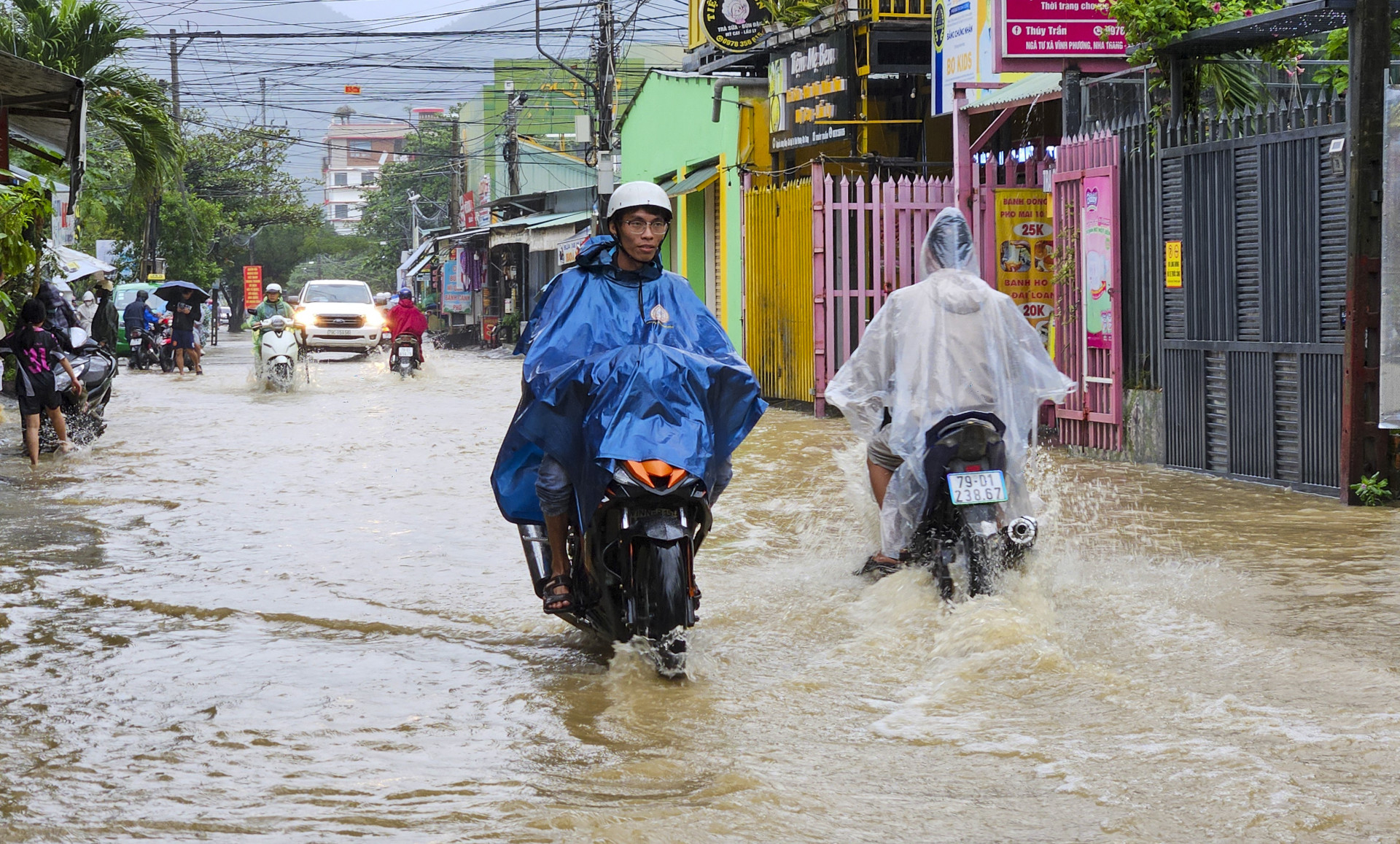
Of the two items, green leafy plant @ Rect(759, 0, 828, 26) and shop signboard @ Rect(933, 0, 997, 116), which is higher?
green leafy plant @ Rect(759, 0, 828, 26)

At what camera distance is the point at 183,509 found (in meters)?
10.3

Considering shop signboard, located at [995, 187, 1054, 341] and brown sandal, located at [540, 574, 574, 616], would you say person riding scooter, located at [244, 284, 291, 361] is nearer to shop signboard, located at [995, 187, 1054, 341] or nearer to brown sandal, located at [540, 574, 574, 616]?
shop signboard, located at [995, 187, 1054, 341]

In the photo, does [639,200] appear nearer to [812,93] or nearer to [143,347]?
[812,93]

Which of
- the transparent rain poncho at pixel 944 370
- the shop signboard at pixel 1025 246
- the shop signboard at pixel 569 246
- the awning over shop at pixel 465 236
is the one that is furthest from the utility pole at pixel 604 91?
the transparent rain poncho at pixel 944 370

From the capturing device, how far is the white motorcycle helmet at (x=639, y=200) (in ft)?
18.2

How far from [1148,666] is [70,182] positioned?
10.4 m

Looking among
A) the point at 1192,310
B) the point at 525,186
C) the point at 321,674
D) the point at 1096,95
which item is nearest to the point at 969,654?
the point at 321,674

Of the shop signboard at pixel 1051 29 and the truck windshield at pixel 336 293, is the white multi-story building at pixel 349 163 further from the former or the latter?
the shop signboard at pixel 1051 29

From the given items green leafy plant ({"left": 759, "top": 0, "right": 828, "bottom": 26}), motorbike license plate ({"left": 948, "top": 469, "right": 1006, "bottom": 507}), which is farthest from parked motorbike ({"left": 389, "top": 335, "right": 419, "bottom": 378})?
motorbike license plate ({"left": 948, "top": 469, "right": 1006, "bottom": 507})

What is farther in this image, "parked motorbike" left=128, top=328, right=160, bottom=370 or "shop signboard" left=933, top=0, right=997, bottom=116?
"parked motorbike" left=128, top=328, right=160, bottom=370

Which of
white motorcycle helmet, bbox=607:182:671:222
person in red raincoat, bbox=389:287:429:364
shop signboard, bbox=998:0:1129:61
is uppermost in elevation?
shop signboard, bbox=998:0:1129:61

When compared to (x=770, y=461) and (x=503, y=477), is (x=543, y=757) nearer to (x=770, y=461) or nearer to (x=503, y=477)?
(x=503, y=477)

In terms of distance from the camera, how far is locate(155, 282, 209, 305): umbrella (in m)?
28.1

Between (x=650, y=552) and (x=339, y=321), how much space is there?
28719 millimetres
